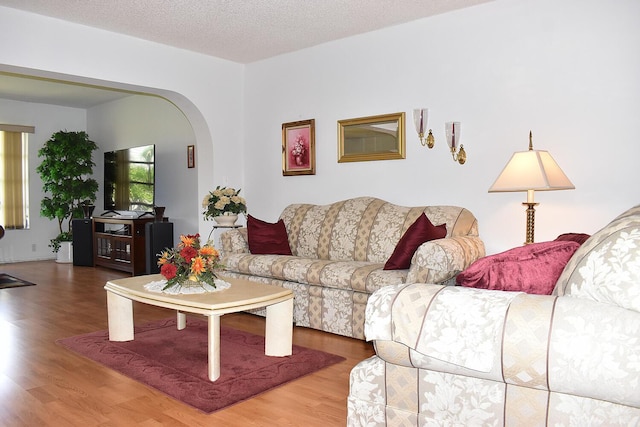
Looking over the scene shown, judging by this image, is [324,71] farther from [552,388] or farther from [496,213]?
[552,388]

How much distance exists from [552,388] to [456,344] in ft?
0.97

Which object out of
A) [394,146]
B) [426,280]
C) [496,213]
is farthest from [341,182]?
[426,280]

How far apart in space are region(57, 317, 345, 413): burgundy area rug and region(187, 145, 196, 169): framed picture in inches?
123

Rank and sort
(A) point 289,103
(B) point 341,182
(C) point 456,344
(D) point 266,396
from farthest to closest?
(A) point 289,103, (B) point 341,182, (D) point 266,396, (C) point 456,344

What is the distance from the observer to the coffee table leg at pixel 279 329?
10.8 ft

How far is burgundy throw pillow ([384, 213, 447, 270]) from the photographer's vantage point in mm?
3547

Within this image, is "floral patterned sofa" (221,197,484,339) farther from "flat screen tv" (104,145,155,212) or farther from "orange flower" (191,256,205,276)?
"flat screen tv" (104,145,155,212)

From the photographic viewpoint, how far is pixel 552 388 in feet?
5.07

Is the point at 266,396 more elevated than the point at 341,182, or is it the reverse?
the point at 341,182

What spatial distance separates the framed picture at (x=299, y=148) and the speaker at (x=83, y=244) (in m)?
3.94

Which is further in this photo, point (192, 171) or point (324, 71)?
point (192, 171)

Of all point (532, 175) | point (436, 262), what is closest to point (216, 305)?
point (436, 262)

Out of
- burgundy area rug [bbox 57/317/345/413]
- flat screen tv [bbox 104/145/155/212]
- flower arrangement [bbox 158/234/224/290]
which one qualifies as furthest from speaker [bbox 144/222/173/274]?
flower arrangement [bbox 158/234/224/290]

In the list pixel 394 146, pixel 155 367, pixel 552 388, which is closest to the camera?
pixel 552 388
